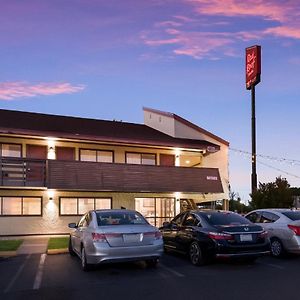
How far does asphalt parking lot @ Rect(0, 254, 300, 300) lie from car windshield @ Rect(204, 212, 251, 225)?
42.3 inches

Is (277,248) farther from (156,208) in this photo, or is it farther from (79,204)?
(156,208)

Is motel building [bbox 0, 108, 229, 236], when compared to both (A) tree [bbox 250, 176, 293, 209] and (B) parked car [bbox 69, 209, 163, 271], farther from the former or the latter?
(B) parked car [bbox 69, 209, 163, 271]

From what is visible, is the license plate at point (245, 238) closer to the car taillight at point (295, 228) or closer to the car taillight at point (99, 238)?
the car taillight at point (295, 228)

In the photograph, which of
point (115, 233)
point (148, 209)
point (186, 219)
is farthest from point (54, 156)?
point (115, 233)

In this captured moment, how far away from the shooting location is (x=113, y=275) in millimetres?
10992

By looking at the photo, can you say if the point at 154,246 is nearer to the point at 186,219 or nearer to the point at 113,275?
the point at 113,275

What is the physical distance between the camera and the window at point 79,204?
79.0 ft

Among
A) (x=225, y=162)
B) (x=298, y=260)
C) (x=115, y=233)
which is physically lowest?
(x=298, y=260)

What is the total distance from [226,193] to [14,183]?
40.1 ft

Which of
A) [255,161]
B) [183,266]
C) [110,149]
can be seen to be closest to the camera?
[183,266]

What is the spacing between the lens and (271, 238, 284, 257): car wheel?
1355 centimetres

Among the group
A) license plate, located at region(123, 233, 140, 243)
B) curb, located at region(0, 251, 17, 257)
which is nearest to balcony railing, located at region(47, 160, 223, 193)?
curb, located at region(0, 251, 17, 257)

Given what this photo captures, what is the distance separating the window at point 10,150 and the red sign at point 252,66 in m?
17.2

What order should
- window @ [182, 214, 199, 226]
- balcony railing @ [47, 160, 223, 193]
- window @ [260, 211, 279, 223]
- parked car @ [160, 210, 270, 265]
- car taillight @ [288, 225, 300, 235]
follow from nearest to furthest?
parked car @ [160, 210, 270, 265], window @ [182, 214, 199, 226], car taillight @ [288, 225, 300, 235], window @ [260, 211, 279, 223], balcony railing @ [47, 160, 223, 193]
